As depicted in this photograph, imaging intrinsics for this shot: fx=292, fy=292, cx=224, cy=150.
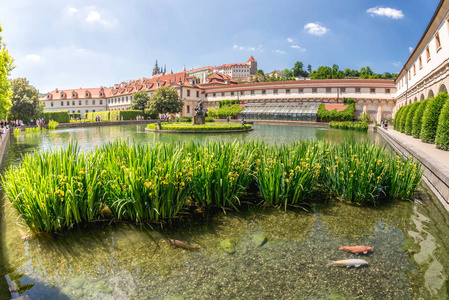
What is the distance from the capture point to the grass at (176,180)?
446 centimetres

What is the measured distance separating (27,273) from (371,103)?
54043 millimetres

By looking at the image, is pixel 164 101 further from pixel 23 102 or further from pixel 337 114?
pixel 337 114

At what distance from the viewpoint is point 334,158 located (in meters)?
6.63

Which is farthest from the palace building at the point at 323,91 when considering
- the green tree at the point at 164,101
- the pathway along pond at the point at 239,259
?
the pathway along pond at the point at 239,259

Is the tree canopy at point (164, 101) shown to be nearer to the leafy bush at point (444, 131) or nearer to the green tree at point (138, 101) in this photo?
the green tree at point (138, 101)

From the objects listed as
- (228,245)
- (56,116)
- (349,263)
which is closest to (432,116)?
(349,263)

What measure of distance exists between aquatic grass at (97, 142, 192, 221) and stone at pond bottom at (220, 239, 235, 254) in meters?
1.15

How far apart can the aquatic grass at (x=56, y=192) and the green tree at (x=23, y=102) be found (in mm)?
42598

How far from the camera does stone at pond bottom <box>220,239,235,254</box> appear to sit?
4.12 metres

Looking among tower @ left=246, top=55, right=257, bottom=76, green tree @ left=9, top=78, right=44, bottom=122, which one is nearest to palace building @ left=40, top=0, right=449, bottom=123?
green tree @ left=9, top=78, right=44, bottom=122

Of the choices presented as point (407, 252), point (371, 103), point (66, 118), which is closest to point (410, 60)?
point (371, 103)

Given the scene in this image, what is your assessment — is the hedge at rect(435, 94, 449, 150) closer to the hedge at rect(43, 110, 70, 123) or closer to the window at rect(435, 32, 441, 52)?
the window at rect(435, 32, 441, 52)

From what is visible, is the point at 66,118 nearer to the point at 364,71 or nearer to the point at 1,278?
the point at 1,278

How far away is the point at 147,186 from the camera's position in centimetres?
435
